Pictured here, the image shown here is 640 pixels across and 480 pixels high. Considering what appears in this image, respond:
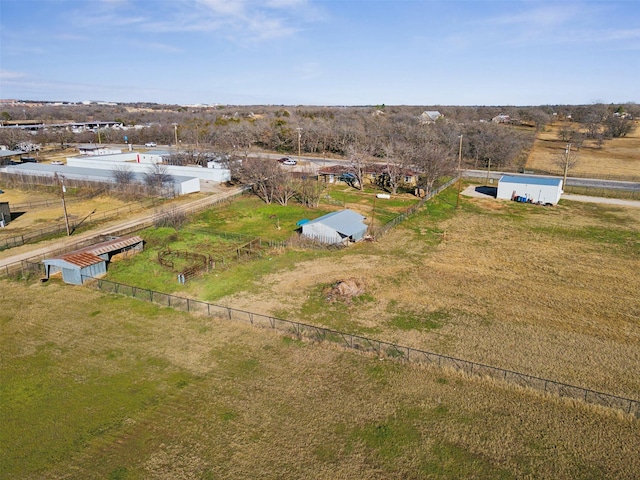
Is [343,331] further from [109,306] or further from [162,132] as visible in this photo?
[162,132]

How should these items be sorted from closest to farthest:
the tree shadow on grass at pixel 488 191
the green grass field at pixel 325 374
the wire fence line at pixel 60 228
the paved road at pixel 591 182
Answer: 1. the green grass field at pixel 325 374
2. the wire fence line at pixel 60 228
3. the tree shadow on grass at pixel 488 191
4. the paved road at pixel 591 182

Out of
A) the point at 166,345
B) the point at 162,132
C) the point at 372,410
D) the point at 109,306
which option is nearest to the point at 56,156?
the point at 162,132

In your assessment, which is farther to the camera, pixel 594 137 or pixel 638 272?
pixel 594 137

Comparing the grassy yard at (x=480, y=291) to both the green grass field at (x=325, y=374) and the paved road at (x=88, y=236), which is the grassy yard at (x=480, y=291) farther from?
the paved road at (x=88, y=236)

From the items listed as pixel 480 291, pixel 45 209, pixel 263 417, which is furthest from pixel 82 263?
pixel 480 291

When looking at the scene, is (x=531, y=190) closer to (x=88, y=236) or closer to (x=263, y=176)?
(x=263, y=176)

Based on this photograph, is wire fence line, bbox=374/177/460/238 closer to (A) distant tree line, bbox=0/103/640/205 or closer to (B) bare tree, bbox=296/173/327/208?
(A) distant tree line, bbox=0/103/640/205

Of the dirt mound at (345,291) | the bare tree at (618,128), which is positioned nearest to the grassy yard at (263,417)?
the dirt mound at (345,291)
